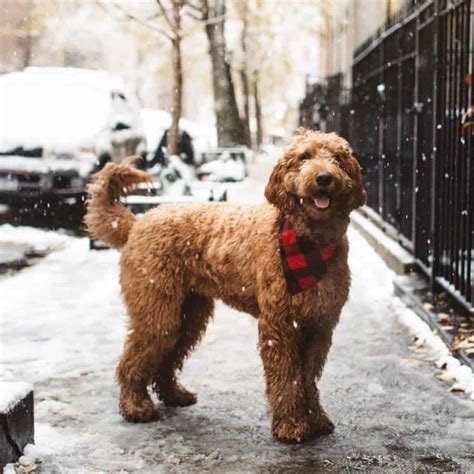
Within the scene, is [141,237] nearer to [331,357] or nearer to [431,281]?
[331,357]

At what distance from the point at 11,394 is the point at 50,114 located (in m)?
10.9

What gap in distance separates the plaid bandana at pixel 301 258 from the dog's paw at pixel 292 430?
2.32ft

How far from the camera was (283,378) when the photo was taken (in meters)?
4.58

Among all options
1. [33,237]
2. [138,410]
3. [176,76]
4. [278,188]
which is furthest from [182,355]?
[176,76]

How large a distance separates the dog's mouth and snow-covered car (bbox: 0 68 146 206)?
9.48m

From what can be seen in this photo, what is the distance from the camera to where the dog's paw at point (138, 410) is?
504 centimetres

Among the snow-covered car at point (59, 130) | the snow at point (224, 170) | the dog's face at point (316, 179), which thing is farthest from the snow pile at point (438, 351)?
the snow at point (224, 170)

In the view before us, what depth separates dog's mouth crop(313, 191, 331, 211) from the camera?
423 cm

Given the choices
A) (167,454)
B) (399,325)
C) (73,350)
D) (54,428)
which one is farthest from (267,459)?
(399,325)

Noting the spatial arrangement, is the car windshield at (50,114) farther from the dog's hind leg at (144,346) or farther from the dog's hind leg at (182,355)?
the dog's hind leg at (144,346)

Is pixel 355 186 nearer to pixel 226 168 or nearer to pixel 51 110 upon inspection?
pixel 51 110

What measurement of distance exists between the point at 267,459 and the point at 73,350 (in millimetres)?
2658

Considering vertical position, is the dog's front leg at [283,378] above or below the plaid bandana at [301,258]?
below

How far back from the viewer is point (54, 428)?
4.93m
